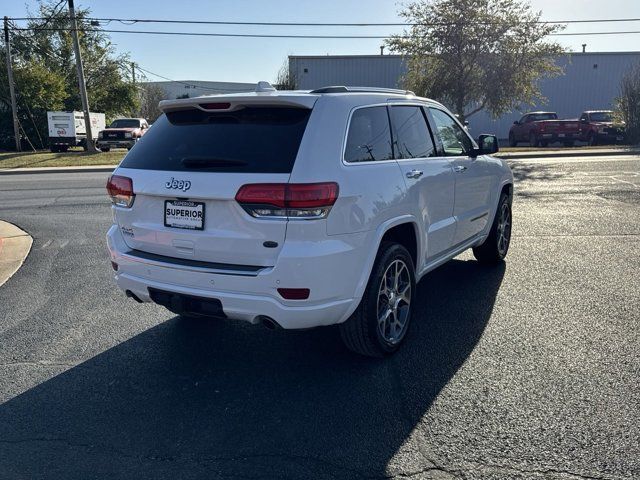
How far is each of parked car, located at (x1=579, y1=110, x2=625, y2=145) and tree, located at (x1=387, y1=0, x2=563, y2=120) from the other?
151 inches

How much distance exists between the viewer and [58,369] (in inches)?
159

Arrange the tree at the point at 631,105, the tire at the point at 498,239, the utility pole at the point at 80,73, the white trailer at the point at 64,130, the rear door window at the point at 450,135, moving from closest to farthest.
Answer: the rear door window at the point at 450,135 → the tire at the point at 498,239 → the utility pole at the point at 80,73 → the tree at the point at 631,105 → the white trailer at the point at 64,130

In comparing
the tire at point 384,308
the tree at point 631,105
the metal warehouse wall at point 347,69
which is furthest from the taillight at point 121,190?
the metal warehouse wall at point 347,69

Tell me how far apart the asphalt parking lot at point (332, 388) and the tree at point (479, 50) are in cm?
1935

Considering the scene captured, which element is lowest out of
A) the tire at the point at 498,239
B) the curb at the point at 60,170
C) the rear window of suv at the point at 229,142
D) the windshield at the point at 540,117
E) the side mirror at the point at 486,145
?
the tire at the point at 498,239

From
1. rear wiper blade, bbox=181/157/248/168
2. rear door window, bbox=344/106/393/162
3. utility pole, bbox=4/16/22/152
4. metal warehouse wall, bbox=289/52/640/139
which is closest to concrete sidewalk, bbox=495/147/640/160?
metal warehouse wall, bbox=289/52/640/139

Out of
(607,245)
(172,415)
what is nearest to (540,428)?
(172,415)

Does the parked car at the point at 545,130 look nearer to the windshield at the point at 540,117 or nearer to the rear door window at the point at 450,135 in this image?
the windshield at the point at 540,117

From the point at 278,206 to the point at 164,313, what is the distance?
231cm

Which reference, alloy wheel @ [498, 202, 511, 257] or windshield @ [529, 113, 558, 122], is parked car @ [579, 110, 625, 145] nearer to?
windshield @ [529, 113, 558, 122]

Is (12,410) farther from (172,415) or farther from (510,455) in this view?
(510,455)

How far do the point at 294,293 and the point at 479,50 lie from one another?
2294 cm

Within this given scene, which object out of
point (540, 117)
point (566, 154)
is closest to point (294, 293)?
point (566, 154)

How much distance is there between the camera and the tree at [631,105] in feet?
85.8
